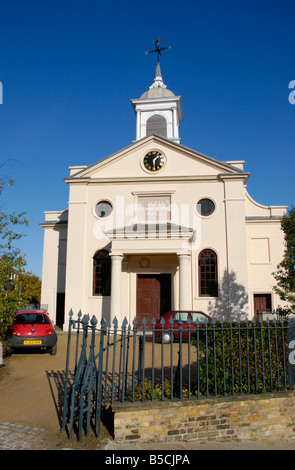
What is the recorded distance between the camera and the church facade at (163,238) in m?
18.0

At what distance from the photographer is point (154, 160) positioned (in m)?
20.4

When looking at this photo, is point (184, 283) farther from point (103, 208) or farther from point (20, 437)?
point (20, 437)

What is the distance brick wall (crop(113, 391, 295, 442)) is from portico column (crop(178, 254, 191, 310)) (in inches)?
424

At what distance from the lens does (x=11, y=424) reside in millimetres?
Result: 5711

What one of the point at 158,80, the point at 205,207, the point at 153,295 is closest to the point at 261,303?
the point at 153,295

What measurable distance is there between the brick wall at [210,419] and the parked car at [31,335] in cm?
664

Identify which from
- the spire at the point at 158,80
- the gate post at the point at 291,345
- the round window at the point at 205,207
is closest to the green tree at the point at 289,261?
the gate post at the point at 291,345

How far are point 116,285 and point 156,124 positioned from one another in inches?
540

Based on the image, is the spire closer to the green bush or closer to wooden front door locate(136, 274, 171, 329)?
wooden front door locate(136, 274, 171, 329)

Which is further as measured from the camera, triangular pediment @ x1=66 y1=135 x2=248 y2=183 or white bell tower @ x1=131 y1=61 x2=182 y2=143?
white bell tower @ x1=131 y1=61 x2=182 y2=143

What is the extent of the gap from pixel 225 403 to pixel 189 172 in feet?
51.3

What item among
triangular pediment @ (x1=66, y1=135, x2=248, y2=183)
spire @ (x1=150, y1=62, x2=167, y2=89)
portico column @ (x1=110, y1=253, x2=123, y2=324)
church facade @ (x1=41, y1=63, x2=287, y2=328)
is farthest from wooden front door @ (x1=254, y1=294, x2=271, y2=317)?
spire @ (x1=150, y1=62, x2=167, y2=89)

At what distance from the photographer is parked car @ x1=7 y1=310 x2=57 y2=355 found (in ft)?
36.0

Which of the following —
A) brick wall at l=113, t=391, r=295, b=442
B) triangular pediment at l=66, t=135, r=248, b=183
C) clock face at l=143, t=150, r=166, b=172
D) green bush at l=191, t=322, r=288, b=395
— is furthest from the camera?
clock face at l=143, t=150, r=166, b=172
